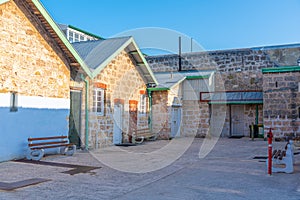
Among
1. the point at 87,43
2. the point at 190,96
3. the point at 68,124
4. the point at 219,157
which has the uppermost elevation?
the point at 87,43

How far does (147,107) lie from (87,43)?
4701mm

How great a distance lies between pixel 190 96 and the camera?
20.6m

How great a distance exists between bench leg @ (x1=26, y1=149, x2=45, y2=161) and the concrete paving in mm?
295

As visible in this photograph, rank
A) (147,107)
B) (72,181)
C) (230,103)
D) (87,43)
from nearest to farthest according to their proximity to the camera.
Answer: (72,181) → (87,43) → (147,107) → (230,103)

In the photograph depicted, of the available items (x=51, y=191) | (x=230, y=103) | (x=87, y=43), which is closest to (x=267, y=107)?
(x=230, y=103)

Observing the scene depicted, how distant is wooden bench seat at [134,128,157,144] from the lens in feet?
54.2

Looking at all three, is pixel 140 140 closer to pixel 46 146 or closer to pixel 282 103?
pixel 46 146

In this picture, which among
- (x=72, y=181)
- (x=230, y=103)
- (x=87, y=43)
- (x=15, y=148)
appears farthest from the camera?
(x=230, y=103)

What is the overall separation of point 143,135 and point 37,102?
282 inches

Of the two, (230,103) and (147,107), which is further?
(230,103)

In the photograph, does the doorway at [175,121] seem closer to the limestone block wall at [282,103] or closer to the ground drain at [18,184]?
the limestone block wall at [282,103]

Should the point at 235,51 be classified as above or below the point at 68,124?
above

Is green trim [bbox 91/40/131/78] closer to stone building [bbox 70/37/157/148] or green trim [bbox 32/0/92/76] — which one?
stone building [bbox 70/37/157/148]

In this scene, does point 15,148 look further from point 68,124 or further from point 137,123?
point 137,123
